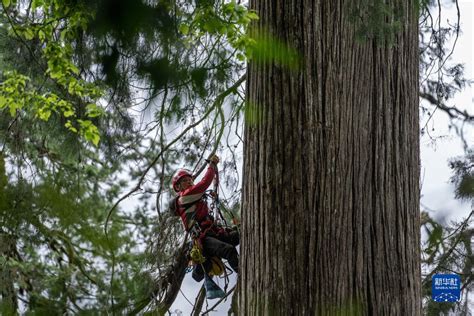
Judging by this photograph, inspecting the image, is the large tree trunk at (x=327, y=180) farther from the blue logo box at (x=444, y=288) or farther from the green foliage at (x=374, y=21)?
the blue logo box at (x=444, y=288)

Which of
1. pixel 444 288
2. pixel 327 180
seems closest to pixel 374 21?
pixel 327 180

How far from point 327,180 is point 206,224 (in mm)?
1372

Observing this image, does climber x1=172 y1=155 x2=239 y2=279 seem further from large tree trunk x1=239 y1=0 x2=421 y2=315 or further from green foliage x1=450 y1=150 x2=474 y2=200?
green foliage x1=450 y1=150 x2=474 y2=200

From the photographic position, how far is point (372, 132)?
2781 mm

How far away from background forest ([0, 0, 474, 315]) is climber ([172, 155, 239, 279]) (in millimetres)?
287

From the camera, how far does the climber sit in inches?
151

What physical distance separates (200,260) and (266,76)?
135 centimetres

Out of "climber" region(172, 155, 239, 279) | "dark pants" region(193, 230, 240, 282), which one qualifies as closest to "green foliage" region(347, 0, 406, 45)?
"climber" region(172, 155, 239, 279)

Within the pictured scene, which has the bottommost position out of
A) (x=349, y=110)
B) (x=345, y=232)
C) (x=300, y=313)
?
(x=300, y=313)

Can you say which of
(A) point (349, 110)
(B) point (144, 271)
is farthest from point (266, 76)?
(B) point (144, 271)

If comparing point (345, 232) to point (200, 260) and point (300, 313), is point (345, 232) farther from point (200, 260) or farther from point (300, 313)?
point (200, 260)

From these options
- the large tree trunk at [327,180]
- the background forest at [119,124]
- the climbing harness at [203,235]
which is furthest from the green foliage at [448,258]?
the large tree trunk at [327,180]

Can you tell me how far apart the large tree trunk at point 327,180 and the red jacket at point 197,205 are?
1.01 meters

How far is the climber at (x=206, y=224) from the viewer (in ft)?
12.6
